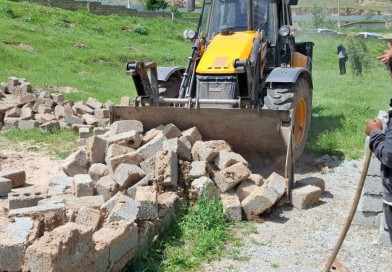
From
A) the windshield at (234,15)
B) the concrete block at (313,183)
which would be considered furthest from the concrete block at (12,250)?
the windshield at (234,15)

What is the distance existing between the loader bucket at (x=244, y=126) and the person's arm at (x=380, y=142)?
3.17 metres

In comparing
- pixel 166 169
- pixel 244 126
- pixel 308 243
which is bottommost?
pixel 308 243

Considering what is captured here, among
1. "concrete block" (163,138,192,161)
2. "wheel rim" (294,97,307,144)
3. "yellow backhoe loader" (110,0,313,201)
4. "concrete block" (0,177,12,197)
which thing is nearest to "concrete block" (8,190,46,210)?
"concrete block" (0,177,12,197)

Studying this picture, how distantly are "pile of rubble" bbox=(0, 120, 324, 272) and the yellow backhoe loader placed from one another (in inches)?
11.7

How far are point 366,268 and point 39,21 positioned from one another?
2588 centimetres

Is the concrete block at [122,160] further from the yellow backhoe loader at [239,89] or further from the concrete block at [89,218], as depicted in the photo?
the concrete block at [89,218]

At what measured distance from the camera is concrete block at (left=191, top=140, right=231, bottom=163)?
23.8 ft

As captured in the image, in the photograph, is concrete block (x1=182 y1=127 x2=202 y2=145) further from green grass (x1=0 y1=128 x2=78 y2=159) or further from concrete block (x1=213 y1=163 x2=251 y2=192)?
green grass (x1=0 y1=128 x2=78 y2=159)

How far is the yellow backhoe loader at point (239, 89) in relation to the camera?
25.2 feet

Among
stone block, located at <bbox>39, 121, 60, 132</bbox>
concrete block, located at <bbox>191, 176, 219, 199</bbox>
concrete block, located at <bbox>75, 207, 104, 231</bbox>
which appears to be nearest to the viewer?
concrete block, located at <bbox>75, 207, 104, 231</bbox>

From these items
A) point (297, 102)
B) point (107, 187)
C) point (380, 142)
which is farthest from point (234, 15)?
point (380, 142)

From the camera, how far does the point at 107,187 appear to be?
21.7 ft

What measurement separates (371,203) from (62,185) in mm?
3567

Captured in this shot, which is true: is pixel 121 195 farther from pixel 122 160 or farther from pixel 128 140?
pixel 128 140
